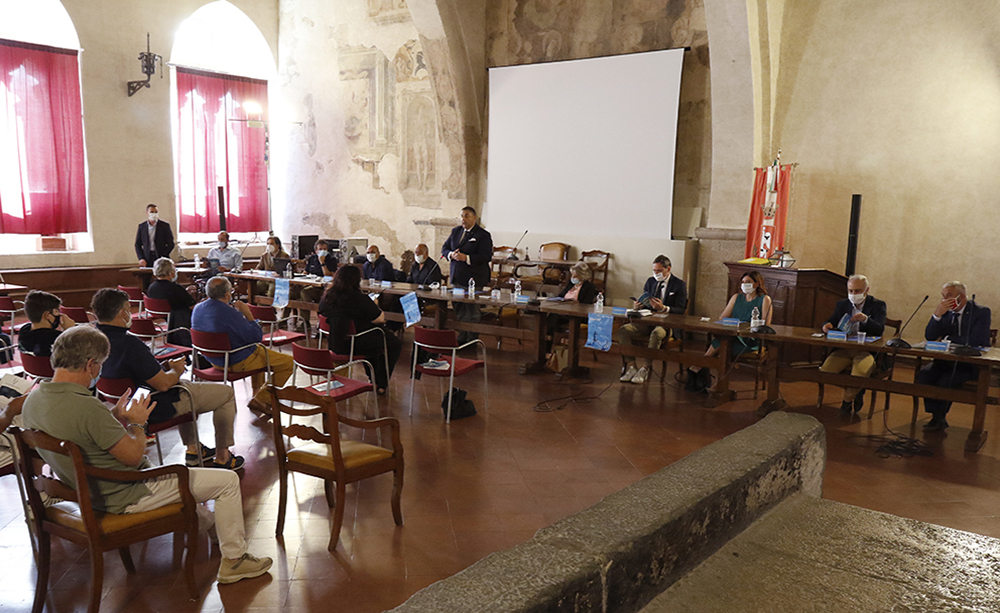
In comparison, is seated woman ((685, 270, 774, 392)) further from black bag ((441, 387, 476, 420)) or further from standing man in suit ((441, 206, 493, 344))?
standing man in suit ((441, 206, 493, 344))

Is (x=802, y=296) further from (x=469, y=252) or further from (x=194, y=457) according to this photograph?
(x=194, y=457)

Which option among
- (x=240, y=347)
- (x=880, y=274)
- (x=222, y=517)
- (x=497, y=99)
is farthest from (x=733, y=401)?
(x=497, y=99)

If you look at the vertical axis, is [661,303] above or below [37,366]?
above

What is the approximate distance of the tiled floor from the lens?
3.29 metres

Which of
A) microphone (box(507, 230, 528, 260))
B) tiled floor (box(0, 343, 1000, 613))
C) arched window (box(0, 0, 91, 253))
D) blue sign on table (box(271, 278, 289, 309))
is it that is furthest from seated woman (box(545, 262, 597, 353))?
arched window (box(0, 0, 91, 253))

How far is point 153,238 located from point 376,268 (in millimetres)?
3920

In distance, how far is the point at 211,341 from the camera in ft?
17.4

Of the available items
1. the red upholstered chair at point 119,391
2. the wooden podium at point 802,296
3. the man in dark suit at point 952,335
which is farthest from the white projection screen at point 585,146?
the red upholstered chair at point 119,391

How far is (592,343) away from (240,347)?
3094 millimetres

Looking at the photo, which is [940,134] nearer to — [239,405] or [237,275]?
[239,405]

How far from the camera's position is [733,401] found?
22.1 feet

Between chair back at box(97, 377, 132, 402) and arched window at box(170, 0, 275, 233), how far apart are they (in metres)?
8.86

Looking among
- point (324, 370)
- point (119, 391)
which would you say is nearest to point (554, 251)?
point (324, 370)

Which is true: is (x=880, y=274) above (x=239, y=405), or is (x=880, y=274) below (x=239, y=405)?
above
